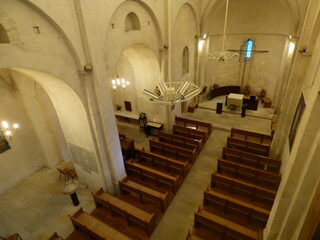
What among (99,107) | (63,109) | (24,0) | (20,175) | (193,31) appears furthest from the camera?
(193,31)

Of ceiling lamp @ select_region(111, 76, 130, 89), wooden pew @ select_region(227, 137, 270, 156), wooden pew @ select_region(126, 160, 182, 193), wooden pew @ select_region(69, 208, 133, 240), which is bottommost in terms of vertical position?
wooden pew @ select_region(69, 208, 133, 240)

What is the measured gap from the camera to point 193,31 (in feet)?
44.8

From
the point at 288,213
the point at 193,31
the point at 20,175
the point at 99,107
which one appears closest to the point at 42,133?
the point at 20,175

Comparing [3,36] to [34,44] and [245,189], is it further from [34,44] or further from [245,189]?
[245,189]

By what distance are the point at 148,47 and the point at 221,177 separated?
643cm

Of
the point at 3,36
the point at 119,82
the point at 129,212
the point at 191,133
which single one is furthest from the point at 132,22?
the point at 129,212

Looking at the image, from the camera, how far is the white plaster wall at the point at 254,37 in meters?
14.9

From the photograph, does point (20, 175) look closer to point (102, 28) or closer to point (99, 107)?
point (99, 107)

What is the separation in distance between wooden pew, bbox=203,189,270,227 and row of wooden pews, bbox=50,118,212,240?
60.5 inches

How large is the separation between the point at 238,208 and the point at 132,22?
317 inches

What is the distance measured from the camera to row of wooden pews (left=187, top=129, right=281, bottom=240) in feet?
19.8

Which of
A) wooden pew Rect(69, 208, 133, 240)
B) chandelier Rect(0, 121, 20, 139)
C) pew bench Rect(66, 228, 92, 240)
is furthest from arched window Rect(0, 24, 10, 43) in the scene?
pew bench Rect(66, 228, 92, 240)

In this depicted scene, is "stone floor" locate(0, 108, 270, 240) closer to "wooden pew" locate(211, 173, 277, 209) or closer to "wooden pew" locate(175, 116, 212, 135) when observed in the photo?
"wooden pew" locate(211, 173, 277, 209)

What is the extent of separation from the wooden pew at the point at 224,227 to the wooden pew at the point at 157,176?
1669mm
